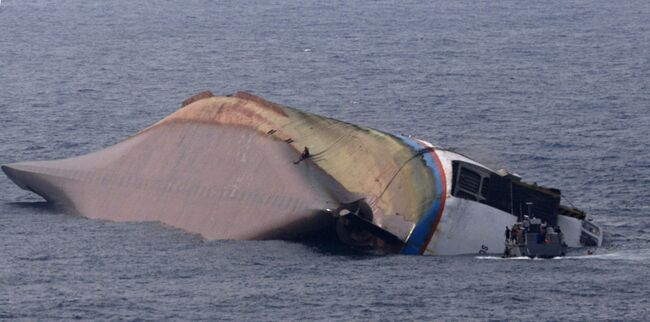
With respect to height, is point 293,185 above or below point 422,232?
above

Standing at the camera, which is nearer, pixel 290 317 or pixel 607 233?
pixel 290 317

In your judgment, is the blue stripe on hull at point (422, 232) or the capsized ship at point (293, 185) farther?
the capsized ship at point (293, 185)

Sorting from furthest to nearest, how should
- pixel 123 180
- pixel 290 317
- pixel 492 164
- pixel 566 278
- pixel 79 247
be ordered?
pixel 492 164, pixel 123 180, pixel 79 247, pixel 566 278, pixel 290 317

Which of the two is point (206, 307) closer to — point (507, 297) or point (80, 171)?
point (507, 297)

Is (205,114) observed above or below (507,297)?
above

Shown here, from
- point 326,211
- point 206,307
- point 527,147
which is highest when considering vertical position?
point 527,147

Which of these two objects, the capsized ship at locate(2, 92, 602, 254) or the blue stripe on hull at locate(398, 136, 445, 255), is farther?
the capsized ship at locate(2, 92, 602, 254)

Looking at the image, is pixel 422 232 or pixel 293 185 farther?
pixel 293 185

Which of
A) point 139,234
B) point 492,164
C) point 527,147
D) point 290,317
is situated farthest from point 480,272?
point 527,147
